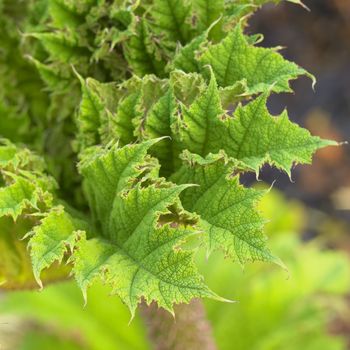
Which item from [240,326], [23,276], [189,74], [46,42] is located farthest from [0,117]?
[240,326]

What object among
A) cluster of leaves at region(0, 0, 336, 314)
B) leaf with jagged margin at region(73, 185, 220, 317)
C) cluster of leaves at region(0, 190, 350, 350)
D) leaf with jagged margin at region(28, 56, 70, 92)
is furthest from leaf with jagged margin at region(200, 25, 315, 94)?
cluster of leaves at region(0, 190, 350, 350)

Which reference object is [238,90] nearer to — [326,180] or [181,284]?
[181,284]

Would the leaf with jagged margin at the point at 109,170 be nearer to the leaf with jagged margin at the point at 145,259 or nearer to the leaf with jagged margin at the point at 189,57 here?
the leaf with jagged margin at the point at 145,259

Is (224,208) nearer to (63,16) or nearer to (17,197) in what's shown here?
(17,197)

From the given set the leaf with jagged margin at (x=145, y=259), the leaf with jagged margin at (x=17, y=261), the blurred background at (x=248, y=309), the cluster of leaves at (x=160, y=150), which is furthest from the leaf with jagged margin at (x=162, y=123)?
the blurred background at (x=248, y=309)

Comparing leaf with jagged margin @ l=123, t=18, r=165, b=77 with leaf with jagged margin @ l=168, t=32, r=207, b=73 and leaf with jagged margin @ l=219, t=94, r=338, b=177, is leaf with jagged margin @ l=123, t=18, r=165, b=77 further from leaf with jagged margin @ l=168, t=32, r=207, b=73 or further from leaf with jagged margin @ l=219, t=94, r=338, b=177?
leaf with jagged margin @ l=219, t=94, r=338, b=177

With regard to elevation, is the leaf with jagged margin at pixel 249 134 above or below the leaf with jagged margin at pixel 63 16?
below
